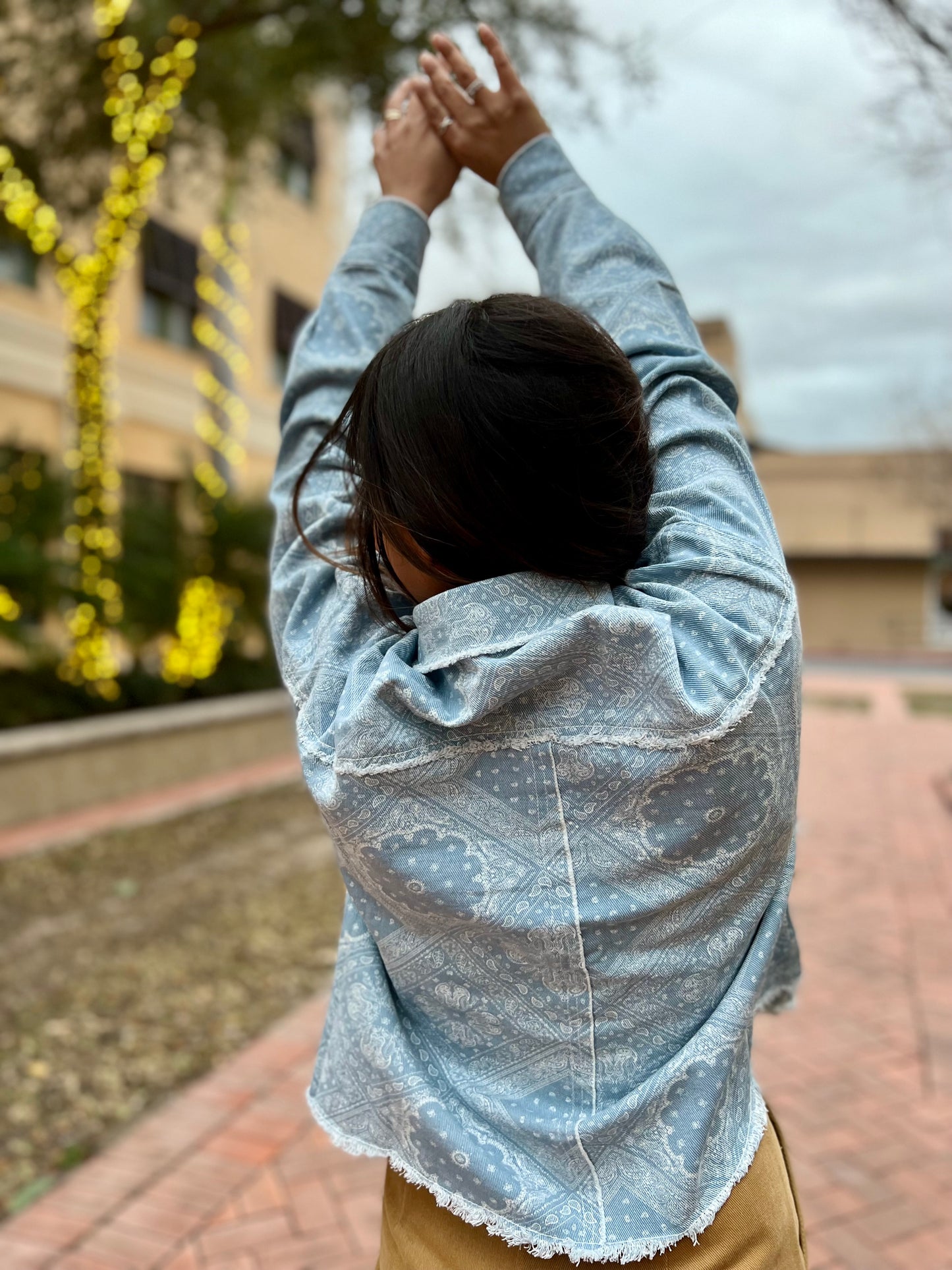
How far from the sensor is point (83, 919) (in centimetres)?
493

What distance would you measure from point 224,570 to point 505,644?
854 cm

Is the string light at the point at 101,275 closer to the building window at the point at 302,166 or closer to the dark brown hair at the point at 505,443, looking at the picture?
the building window at the point at 302,166

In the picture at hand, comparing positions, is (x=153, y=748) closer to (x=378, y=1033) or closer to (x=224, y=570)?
(x=224, y=570)

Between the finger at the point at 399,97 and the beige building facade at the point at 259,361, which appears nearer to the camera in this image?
the finger at the point at 399,97

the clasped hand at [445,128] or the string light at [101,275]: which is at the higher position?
the clasped hand at [445,128]

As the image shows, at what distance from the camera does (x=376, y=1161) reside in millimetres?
2947

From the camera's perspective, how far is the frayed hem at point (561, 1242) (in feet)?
3.07

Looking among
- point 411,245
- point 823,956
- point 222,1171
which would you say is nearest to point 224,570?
point 823,956

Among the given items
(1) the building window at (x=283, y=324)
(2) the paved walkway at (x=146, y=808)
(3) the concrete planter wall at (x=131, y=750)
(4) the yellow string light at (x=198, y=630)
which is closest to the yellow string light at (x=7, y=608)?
(3) the concrete planter wall at (x=131, y=750)

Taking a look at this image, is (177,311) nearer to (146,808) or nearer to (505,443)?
(146,808)

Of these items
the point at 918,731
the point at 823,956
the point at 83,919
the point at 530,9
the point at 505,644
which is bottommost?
the point at 918,731

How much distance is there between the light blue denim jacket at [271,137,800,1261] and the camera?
34.6 inches

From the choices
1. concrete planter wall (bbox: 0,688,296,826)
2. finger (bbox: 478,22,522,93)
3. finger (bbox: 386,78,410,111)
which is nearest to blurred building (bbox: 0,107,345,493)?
concrete planter wall (bbox: 0,688,296,826)

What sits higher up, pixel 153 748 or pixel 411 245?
Result: pixel 411 245
